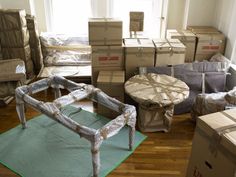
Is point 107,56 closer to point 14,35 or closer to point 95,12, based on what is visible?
point 95,12

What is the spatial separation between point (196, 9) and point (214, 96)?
1.77 meters

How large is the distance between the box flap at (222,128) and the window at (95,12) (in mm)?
2808

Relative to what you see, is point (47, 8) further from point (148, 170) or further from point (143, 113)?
point (148, 170)

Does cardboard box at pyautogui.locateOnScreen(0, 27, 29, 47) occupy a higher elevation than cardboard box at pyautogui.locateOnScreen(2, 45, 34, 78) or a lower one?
higher

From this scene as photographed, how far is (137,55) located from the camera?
118 inches

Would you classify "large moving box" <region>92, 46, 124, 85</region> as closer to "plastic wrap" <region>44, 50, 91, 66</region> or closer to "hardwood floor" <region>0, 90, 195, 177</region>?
"plastic wrap" <region>44, 50, 91, 66</region>

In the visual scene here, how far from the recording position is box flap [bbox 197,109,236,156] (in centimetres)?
122

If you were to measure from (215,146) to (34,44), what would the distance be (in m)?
3.27

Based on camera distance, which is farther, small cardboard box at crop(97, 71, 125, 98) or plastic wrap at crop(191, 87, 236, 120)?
small cardboard box at crop(97, 71, 125, 98)

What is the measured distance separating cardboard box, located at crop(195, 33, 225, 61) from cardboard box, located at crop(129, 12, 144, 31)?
0.85 metres

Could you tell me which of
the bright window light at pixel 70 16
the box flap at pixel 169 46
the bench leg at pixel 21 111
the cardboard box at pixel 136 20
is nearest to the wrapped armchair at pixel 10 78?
the bench leg at pixel 21 111

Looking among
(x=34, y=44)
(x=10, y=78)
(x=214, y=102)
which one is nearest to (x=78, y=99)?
(x=10, y=78)

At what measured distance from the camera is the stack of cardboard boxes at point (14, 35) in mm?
3305

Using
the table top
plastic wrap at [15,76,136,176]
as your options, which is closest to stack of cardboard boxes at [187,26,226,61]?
the table top
